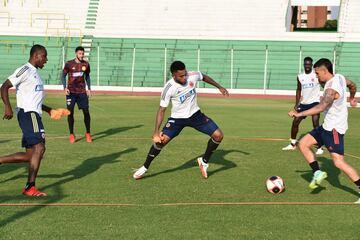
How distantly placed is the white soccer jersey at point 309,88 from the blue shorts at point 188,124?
4.35 m

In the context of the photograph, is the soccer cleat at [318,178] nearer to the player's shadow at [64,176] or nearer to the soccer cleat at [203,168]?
the soccer cleat at [203,168]

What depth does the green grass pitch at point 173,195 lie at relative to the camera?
662cm

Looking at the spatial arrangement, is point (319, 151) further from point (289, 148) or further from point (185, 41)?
point (185, 41)

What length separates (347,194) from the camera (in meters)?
8.73

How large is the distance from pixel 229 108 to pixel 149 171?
16.9 meters

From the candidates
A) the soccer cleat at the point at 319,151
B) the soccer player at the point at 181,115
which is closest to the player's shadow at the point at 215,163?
the soccer player at the point at 181,115

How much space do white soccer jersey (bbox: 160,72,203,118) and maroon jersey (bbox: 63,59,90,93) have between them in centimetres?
539

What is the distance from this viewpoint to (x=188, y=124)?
392 inches

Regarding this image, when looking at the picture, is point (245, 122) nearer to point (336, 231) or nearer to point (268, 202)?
point (268, 202)

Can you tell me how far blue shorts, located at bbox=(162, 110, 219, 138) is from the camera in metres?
9.89

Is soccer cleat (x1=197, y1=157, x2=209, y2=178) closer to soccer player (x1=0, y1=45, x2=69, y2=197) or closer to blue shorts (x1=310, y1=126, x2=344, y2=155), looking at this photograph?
blue shorts (x1=310, y1=126, x2=344, y2=155)

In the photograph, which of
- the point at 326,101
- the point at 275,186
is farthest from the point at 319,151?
the point at 326,101

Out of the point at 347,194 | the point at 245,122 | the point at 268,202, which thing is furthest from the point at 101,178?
the point at 245,122

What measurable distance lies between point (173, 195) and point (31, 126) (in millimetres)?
2304
